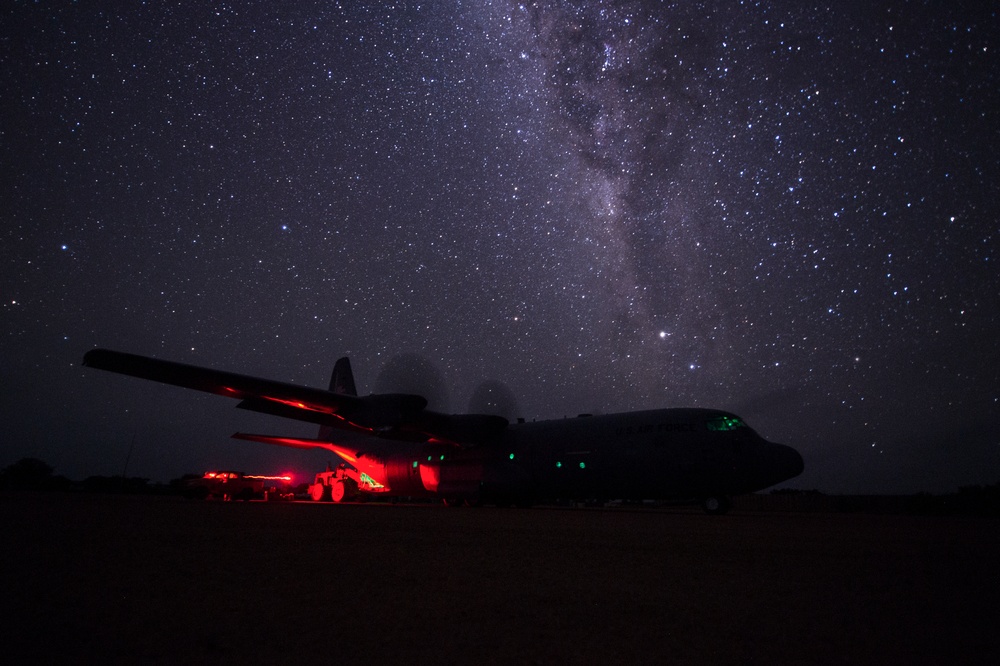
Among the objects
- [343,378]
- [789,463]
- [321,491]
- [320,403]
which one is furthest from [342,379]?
[789,463]

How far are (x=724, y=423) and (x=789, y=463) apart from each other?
1.98 m

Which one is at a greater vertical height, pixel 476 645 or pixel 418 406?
pixel 418 406

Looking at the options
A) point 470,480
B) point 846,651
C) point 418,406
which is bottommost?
point 846,651

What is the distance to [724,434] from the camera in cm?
1706

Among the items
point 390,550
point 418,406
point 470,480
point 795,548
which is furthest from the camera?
point 470,480

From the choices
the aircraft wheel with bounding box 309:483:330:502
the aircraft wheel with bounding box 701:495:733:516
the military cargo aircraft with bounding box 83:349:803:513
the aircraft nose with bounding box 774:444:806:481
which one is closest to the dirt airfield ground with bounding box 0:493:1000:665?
the aircraft nose with bounding box 774:444:806:481

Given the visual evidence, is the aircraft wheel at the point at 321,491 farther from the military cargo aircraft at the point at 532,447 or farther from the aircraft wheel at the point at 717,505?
the aircraft wheel at the point at 717,505

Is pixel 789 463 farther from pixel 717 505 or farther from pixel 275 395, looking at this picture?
pixel 275 395

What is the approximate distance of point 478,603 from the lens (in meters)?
3.60

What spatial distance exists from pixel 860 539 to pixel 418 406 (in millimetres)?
12528

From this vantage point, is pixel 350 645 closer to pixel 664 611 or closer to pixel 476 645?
pixel 476 645

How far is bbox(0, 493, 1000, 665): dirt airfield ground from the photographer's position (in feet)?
8.59

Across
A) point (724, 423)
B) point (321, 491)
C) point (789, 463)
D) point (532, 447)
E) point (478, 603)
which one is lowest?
point (478, 603)

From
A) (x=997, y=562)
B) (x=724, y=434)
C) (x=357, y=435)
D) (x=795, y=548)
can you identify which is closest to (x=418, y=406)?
(x=724, y=434)
